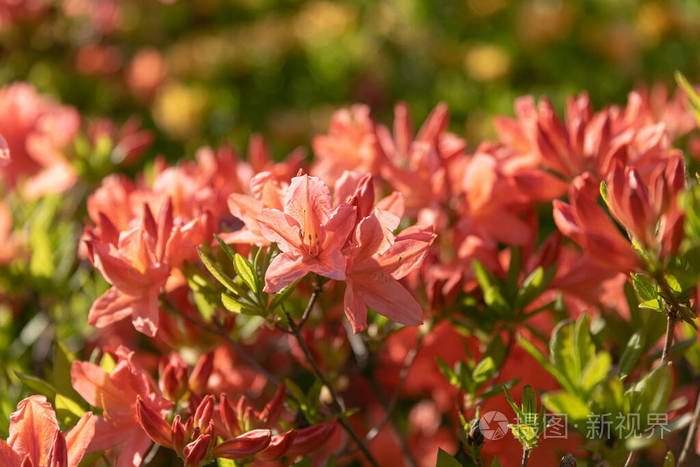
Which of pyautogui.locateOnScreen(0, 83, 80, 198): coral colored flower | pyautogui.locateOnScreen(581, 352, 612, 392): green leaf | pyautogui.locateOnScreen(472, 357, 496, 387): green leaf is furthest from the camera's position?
pyautogui.locateOnScreen(0, 83, 80, 198): coral colored flower

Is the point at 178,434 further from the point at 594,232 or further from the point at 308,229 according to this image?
the point at 594,232

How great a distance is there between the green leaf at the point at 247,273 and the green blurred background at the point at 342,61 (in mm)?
1537

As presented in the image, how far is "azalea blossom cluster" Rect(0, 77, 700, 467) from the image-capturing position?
83 centimetres

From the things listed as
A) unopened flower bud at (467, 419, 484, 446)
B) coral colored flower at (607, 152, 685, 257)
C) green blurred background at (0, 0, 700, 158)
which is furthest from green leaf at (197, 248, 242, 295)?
green blurred background at (0, 0, 700, 158)

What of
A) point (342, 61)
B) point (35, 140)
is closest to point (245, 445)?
point (35, 140)

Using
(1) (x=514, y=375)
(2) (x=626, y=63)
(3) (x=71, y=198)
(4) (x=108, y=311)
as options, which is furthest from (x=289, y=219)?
(2) (x=626, y=63)

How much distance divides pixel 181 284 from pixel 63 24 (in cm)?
201

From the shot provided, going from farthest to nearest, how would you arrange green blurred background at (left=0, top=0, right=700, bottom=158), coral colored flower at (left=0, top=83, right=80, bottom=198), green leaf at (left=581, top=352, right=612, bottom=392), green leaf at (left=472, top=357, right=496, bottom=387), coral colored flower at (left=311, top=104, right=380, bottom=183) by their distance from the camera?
1. green blurred background at (left=0, top=0, right=700, bottom=158)
2. coral colored flower at (left=0, top=83, right=80, bottom=198)
3. coral colored flower at (left=311, top=104, right=380, bottom=183)
4. green leaf at (left=472, top=357, right=496, bottom=387)
5. green leaf at (left=581, top=352, right=612, bottom=392)

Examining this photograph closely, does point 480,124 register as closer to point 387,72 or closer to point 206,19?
point 387,72

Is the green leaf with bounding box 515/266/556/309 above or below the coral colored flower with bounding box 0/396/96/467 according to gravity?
above

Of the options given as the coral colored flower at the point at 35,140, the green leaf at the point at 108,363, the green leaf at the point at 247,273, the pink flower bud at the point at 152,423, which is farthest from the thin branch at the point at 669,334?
the coral colored flower at the point at 35,140

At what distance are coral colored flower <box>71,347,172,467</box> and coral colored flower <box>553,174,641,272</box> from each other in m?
0.55

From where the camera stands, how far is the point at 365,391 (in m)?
1.63

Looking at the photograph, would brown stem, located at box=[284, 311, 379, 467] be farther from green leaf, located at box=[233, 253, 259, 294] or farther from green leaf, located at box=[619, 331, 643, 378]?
green leaf, located at box=[619, 331, 643, 378]
